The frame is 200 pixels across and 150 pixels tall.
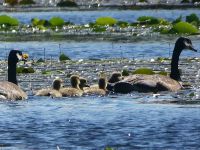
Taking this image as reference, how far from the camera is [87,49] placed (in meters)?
38.3

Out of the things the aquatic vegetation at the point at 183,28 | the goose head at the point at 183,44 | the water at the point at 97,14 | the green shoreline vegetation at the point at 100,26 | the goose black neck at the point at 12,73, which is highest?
the goose head at the point at 183,44

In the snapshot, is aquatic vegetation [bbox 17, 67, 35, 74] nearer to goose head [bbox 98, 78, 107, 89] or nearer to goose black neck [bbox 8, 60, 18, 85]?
goose black neck [bbox 8, 60, 18, 85]

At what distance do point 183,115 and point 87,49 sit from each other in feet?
57.0

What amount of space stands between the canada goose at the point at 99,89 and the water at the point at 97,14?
28.4 metres

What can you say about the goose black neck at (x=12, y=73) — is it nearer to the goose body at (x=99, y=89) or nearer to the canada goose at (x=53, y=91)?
the canada goose at (x=53, y=91)

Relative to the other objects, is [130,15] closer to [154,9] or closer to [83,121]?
[154,9]

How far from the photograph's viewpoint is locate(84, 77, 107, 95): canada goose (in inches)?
968

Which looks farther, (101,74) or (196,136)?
(101,74)

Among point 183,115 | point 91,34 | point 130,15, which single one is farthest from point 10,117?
point 130,15

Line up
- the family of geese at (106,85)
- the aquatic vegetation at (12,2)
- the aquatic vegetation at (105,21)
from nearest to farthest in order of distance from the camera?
the family of geese at (106,85), the aquatic vegetation at (105,21), the aquatic vegetation at (12,2)

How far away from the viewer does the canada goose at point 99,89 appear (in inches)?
968

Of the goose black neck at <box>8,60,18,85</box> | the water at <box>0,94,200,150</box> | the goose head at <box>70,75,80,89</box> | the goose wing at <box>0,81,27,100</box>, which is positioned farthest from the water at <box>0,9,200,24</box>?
the water at <box>0,94,200,150</box>

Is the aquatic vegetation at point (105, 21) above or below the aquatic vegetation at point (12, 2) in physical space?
above

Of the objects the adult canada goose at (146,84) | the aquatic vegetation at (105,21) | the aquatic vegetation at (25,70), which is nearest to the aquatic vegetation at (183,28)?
the aquatic vegetation at (105,21)
